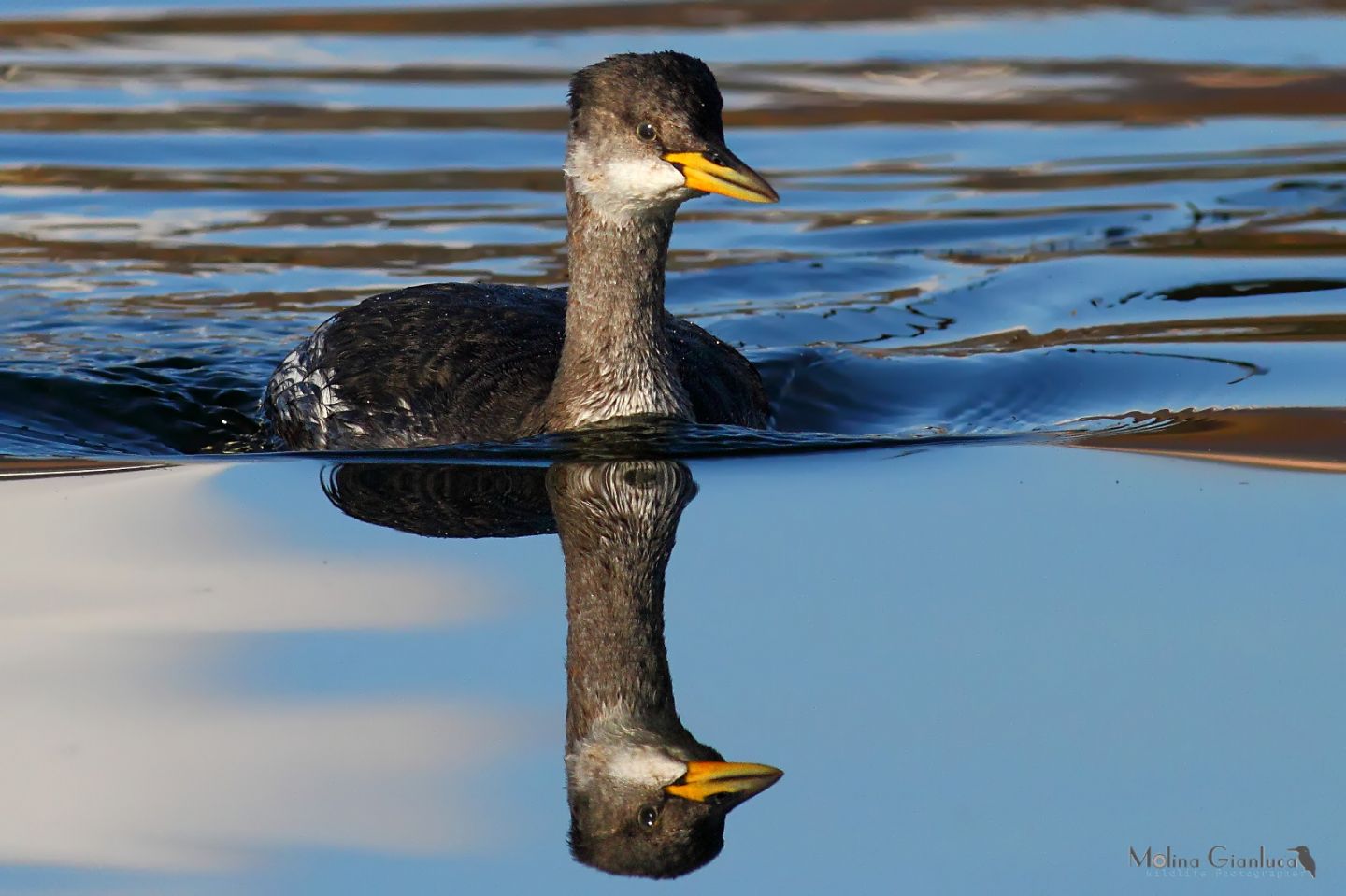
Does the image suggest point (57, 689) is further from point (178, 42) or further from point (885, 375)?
point (178, 42)

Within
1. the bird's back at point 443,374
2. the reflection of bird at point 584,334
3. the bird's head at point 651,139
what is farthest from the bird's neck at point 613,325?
the bird's back at point 443,374

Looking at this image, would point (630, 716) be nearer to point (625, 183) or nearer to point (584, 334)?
point (625, 183)

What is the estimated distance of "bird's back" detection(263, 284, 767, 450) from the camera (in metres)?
8.37

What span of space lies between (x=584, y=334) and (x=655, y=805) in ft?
11.5

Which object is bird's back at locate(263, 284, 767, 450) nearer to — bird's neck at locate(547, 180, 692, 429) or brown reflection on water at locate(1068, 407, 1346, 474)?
bird's neck at locate(547, 180, 692, 429)

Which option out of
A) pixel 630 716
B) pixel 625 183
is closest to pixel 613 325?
pixel 625 183

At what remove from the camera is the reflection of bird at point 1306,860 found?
4656mm

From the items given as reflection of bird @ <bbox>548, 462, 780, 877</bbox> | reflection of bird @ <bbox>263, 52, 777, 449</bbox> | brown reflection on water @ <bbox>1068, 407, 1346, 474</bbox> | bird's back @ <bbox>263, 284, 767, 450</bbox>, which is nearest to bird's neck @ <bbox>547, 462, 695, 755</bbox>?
reflection of bird @ <bbox>548, 462, 780, 877</bbox>

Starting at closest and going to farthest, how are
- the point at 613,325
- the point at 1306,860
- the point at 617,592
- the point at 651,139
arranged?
1. the point at 1306,860
2. the point at 617,592
3. the point at 651,139
4. the point at 613,325

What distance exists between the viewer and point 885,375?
10.5m

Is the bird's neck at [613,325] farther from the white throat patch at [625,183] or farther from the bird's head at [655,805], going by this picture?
the bird's head at [655,805]

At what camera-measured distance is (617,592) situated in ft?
20.8

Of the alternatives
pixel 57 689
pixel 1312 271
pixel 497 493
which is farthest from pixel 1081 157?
pixel 57 689

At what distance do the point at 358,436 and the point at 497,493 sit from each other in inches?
46.7
